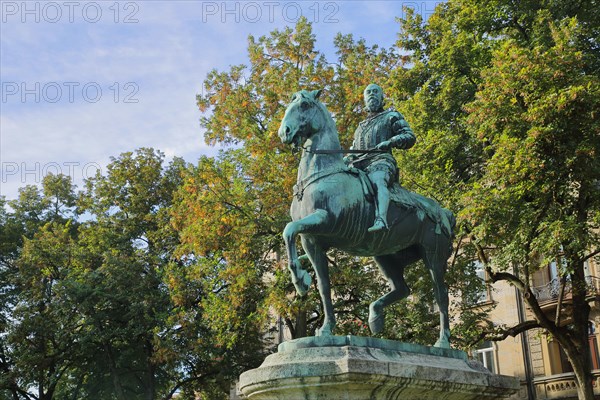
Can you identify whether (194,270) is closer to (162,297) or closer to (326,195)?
(162,297)

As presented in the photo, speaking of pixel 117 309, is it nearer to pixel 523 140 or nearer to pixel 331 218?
pixel 523 140

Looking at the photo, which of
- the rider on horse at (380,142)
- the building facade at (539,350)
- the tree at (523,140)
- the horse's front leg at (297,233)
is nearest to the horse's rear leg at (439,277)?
the rider on horse at (380,142)

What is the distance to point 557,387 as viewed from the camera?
91.2 feet

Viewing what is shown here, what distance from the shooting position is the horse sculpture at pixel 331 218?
7676mm

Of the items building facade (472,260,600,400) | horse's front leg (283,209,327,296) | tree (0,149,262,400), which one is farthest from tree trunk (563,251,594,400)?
horse's front leg (283,209,327,296)

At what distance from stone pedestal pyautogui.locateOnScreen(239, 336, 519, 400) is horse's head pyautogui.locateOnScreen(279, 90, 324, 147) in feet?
7.05

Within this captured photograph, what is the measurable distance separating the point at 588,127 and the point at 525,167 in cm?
175

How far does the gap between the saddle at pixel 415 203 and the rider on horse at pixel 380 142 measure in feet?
0.28

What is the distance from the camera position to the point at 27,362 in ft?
92.2

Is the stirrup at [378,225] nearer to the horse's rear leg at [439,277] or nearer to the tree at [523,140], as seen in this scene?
the horse's rear leg at [439,277]

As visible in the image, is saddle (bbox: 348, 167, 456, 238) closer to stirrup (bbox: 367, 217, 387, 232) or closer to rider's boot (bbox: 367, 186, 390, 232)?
rider's boot (bbox: 367, 186, 390, 232)

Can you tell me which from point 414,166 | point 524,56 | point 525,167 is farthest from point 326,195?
point 414,166

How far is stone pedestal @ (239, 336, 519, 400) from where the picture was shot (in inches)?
259

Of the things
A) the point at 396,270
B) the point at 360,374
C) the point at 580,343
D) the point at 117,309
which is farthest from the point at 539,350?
the point at 360,374
